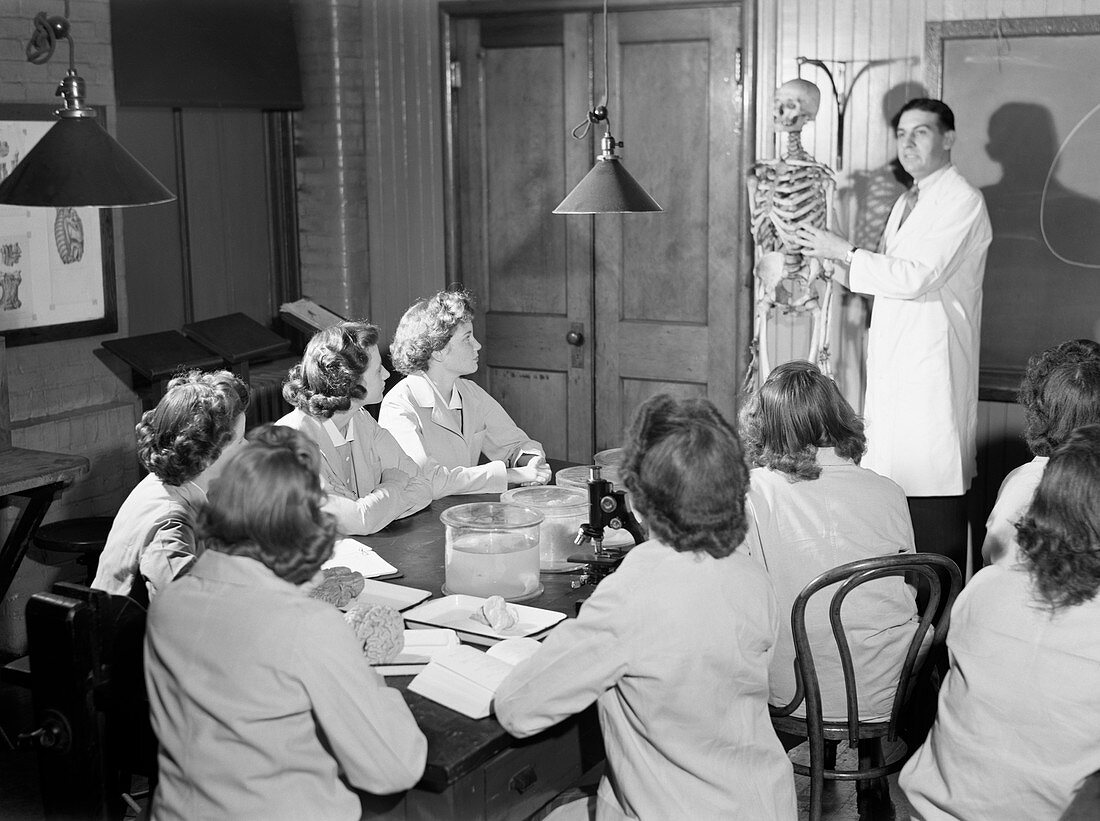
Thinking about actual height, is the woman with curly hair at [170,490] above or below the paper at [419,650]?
above

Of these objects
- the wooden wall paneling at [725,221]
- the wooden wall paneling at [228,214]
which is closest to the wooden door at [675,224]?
the wooden wall paneling at [725,221]

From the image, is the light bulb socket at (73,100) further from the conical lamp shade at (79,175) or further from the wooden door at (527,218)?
the wooden door at (527,218)

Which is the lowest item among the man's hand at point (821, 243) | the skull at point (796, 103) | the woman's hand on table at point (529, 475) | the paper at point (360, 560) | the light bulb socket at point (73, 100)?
the paper at point (360, 560)

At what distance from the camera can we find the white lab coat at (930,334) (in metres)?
4.40

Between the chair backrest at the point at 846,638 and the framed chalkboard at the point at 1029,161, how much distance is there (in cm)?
231

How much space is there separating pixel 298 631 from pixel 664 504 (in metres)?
0.66

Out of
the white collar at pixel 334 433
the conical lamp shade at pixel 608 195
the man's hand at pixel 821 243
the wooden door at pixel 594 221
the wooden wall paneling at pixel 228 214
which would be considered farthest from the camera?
the wooden wall paneling at pixel 228 214

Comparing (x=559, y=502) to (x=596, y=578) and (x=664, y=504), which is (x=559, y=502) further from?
(x=664, y=504)

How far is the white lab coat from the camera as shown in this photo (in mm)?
4398

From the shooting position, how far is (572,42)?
5.72m

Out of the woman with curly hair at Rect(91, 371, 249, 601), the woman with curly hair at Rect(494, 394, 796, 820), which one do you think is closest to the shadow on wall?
the woman with curly hair at Rect(494, 394, 796, 820)

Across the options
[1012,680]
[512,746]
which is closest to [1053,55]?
[1012,680]

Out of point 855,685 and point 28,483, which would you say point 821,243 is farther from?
point 28,483

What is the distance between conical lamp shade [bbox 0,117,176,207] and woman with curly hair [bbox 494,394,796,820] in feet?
5.10
